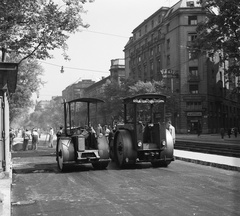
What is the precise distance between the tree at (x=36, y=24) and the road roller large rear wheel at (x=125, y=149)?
9.65m

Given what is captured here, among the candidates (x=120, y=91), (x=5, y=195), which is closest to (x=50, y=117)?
(x=120, y=91)

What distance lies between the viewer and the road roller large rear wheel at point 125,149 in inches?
475

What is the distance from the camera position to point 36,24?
20.5 m

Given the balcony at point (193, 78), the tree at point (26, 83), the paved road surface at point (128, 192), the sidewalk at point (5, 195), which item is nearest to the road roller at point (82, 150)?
the paved road surface at point (128, 192)

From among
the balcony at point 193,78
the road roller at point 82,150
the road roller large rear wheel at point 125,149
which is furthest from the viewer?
the balcony at point 193,78

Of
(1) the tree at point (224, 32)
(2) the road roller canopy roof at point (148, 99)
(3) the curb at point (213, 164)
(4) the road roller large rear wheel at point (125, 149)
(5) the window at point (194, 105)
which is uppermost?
(1) the tree at point (224, 32)

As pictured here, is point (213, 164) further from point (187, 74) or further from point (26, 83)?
point (187, 74)

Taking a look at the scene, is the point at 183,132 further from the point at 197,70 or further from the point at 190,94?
the point at 197,70

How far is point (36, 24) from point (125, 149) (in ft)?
38.7

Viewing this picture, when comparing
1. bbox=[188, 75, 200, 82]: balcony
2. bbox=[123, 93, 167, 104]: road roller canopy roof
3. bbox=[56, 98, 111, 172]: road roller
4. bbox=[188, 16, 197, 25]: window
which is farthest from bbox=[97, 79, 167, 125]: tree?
bbox=[56, 98, 111, 172]: road roller

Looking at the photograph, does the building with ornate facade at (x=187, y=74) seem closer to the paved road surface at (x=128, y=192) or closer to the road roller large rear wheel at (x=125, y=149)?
the road roller large rear wheel at (x=125, y=149)

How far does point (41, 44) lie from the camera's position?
2192 cm

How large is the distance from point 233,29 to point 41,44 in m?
13.1

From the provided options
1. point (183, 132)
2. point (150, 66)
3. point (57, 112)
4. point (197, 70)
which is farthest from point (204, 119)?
point (57, 112)
